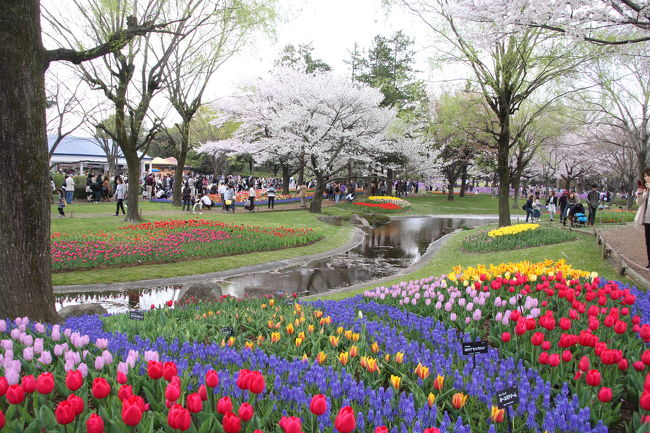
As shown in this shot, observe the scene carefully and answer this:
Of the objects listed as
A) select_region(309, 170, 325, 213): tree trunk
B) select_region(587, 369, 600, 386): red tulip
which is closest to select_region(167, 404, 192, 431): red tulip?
select_region(587, 369, 600, 386): red tulip

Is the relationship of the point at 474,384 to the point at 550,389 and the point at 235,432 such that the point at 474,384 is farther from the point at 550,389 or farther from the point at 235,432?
the point at 235,432

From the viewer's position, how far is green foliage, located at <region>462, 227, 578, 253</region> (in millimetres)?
14148

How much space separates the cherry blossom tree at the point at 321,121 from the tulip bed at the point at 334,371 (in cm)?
2290

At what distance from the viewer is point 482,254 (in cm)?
1398

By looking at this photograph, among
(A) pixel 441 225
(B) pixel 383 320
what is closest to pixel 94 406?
(B) pixel 383 320

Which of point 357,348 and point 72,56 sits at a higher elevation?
point 72,56

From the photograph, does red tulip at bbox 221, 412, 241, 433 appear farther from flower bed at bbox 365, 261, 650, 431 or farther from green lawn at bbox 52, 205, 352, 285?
green lawn at bbox 52, 205, 352, 285

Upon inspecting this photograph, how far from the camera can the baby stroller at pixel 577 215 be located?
766 inches

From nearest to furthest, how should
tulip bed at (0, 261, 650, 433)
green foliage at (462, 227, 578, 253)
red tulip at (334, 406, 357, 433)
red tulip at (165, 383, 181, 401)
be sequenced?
1. red tulip at (334, 406, 357, 433)
2. red tulip at (165, 383, 181, 401)
3. tulip bed at (0, 261, 650, 433)
4. green foliage at (462, 227, 578, 253)

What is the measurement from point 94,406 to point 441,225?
79.2 feet

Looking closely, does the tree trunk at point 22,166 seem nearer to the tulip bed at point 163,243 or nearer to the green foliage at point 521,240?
the tulip bed at point 163,243

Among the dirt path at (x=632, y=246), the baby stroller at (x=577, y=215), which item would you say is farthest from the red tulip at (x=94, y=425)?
the baby stroller at (x=577, y=215)

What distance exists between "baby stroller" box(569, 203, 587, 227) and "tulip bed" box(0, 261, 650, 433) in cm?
1600

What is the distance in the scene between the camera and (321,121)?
2872cm
